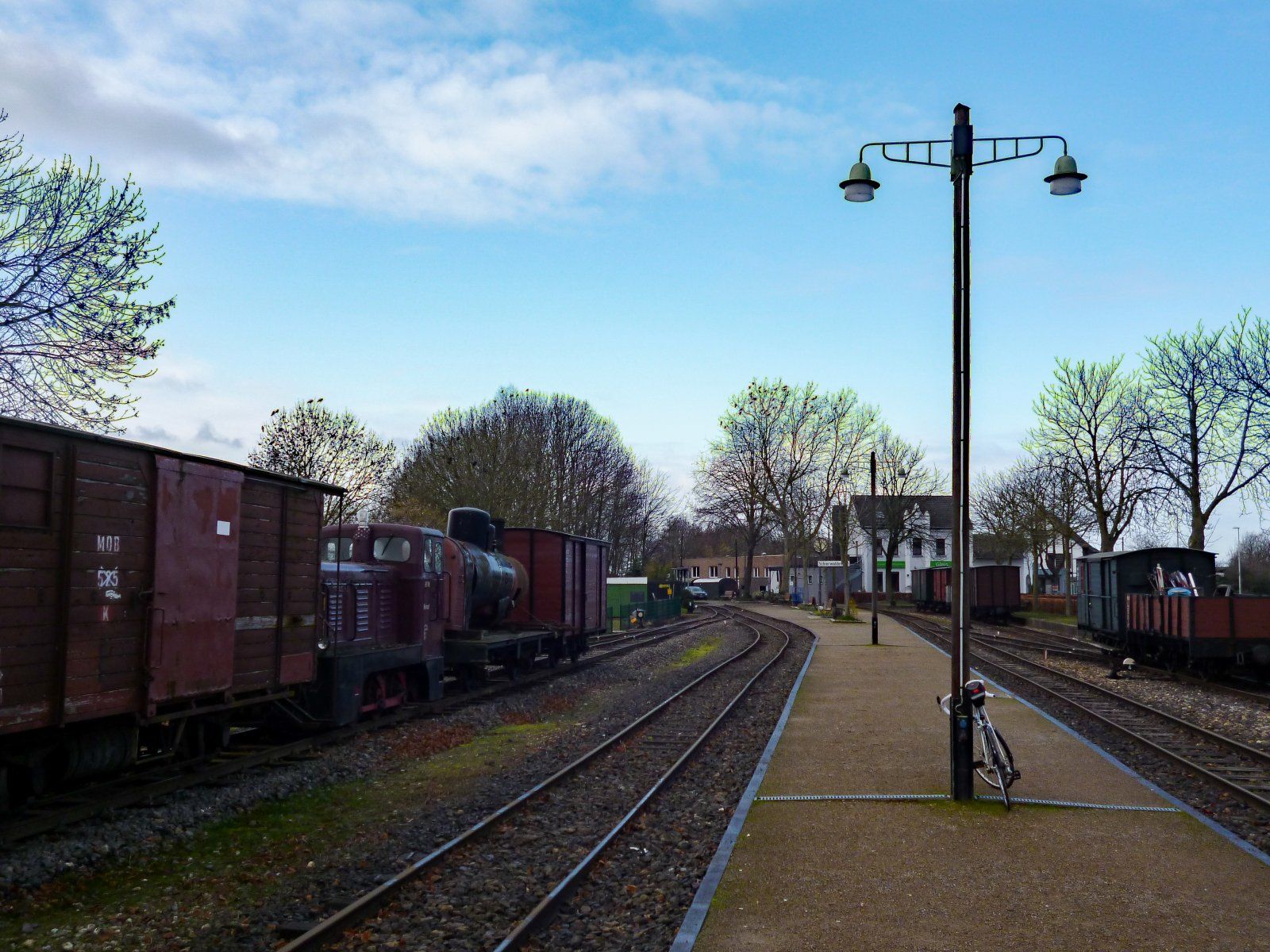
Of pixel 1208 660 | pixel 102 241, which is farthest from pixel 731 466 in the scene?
pixel 102 241

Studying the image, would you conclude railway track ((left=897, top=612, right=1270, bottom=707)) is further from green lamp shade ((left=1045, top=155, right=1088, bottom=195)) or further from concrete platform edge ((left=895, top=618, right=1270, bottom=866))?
green lamp shade ((left=1045, top=155, right=1088, bottom=195))

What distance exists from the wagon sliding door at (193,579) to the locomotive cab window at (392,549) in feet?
18.2

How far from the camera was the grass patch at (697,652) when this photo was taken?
2662cm

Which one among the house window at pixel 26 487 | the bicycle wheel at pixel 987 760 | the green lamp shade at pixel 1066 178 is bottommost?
the bicycle wheel at pixel 987 760

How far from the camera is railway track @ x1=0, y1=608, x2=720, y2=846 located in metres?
7.99

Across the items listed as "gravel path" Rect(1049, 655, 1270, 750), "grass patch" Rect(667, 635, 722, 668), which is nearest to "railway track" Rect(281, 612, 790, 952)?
"gravel path" Rect(1049, 655, 1270, 750)

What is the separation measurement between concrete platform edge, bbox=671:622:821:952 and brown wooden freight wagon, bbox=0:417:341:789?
507 cm

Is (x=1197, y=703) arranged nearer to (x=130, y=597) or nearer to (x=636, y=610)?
(x=130, y=597)

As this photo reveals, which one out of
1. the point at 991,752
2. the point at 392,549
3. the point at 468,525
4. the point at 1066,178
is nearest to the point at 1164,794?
the point at 991,752

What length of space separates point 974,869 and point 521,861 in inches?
136

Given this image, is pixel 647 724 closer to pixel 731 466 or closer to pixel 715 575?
pixel 731 466

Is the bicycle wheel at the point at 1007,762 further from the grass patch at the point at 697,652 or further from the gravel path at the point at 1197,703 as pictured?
the grass patch at the point at 697,652

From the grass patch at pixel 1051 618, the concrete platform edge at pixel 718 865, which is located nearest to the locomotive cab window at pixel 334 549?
the concrete platform edge at pixel 718 865

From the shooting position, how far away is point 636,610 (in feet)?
154
